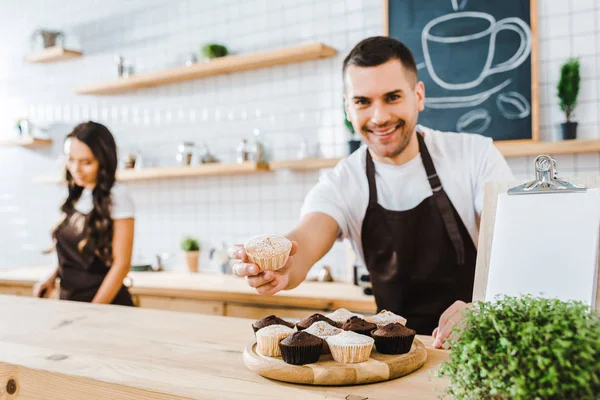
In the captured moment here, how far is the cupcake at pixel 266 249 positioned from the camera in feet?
4.54

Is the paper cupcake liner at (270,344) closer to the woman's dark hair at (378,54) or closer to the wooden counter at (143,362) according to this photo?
the wooden counter at (143,362)

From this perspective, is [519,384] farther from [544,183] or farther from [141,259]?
[141,259]

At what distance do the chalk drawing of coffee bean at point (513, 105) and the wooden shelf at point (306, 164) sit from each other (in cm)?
98

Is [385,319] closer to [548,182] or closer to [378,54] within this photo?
[548,182]

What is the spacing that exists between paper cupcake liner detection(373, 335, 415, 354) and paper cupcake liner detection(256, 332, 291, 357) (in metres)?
0.19

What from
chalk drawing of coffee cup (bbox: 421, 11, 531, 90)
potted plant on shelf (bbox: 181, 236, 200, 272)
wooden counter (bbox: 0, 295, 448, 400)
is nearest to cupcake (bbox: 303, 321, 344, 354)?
wooden counter (bbox: 0, 295, 448, 400)

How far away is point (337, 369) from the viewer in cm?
106

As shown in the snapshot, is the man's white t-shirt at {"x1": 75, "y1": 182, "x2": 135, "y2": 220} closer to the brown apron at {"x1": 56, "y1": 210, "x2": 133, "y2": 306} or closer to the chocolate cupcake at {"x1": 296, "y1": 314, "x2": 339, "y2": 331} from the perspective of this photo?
the brown apron at {"x1": 56, "y1": 210, "x2": 133, "y2": 306}

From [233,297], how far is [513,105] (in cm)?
190

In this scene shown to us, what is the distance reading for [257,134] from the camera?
3.84m

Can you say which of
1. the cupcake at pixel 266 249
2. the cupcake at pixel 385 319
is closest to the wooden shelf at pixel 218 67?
the cupcake at pixel 266 249

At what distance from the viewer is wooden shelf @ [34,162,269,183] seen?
3638 millimetres

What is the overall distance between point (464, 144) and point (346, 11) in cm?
185

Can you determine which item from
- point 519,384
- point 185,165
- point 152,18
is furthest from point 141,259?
point 519,384
